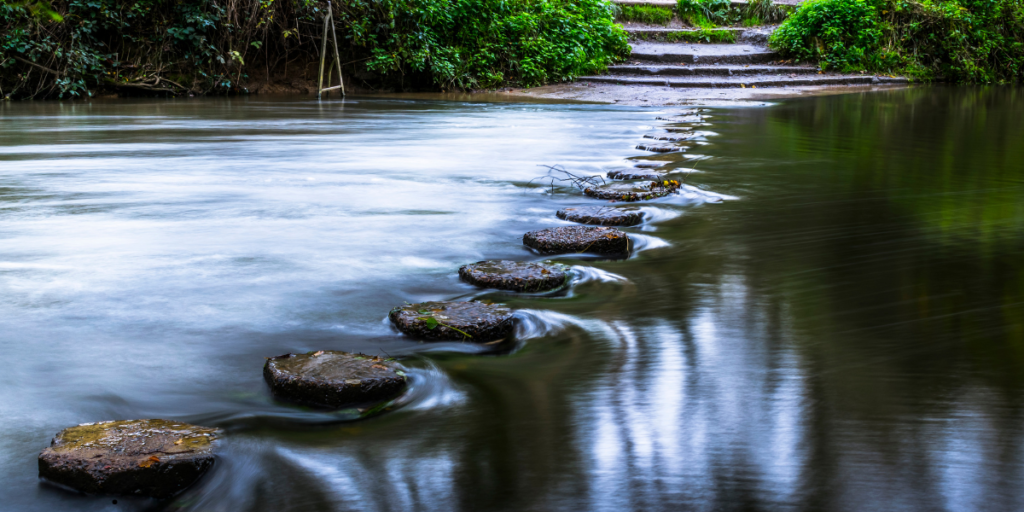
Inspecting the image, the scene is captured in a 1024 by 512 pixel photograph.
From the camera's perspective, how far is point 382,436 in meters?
1.10

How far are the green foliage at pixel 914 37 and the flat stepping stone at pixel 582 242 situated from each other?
12407 millimetres

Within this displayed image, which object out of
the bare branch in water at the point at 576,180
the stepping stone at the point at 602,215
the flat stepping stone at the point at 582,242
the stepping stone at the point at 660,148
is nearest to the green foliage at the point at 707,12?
the stepping stone at the point at 660,148

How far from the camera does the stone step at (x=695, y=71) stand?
12039 millimetres

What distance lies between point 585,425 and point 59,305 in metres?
1.16

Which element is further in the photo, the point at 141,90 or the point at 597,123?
the point at 141,90

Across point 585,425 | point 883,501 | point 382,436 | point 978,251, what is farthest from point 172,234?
point 978,251

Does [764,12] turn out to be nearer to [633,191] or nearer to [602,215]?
[633,191]

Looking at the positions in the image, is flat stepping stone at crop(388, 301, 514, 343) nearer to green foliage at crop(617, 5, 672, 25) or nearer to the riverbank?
the riverbank

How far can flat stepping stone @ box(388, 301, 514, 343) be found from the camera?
147 cm

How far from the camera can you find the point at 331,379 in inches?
47.3

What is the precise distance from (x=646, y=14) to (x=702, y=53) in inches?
131

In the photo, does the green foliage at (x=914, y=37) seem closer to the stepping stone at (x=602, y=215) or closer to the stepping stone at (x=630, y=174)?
the stepping stone at (x=630, y=174)

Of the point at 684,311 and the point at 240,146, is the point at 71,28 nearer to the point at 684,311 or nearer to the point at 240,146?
the point at 240,146

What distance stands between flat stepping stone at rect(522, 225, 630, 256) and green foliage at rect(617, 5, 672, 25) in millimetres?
14842
